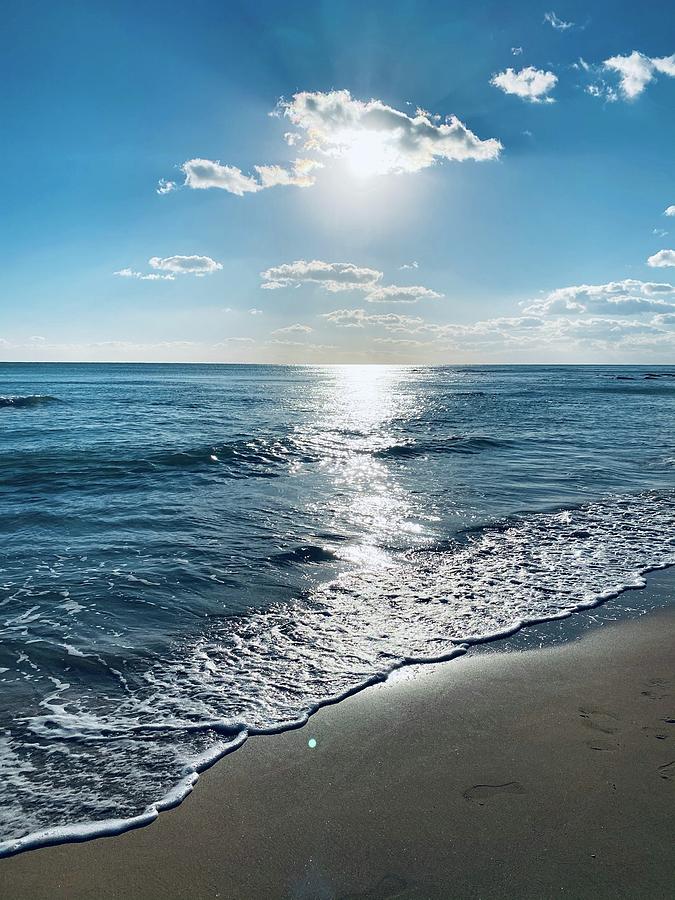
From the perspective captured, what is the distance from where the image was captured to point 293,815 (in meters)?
3.20

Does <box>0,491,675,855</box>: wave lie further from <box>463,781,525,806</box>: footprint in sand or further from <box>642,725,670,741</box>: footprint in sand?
<box>642,725,670,741</box>: footprint in sand

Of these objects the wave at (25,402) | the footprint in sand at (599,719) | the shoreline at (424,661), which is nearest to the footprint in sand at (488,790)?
the footprint in sand at (599,719)

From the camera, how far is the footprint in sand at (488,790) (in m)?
3.26

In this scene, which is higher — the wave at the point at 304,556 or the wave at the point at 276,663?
the wave at the point at 304,556

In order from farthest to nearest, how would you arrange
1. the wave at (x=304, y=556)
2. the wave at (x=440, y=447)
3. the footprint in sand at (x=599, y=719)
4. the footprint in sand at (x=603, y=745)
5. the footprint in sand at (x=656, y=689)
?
the wave at (x=440, y=447) < the wave at (x=304, y=556) < the footprint in sand at (x=656, y=689) < the footprint in sand at (x=599, y=719) < the footprint in sand at (x=603, y=745)

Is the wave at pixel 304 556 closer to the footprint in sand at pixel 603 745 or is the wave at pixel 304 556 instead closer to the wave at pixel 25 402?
the footprint in sand at pixel 603 745

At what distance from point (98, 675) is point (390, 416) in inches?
1081

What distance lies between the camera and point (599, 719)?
160 inches

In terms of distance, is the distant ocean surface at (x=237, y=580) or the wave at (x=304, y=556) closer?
the distant ocean surface at (x=237, y=580)

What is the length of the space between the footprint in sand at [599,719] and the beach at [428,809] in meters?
0.02

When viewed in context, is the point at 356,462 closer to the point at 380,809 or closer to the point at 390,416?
the point at 380,809

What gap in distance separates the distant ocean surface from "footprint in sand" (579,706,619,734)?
4.44 ft

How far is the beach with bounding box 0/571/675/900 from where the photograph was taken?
2746 millimetres

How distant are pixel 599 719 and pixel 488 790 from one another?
4.33 ft
